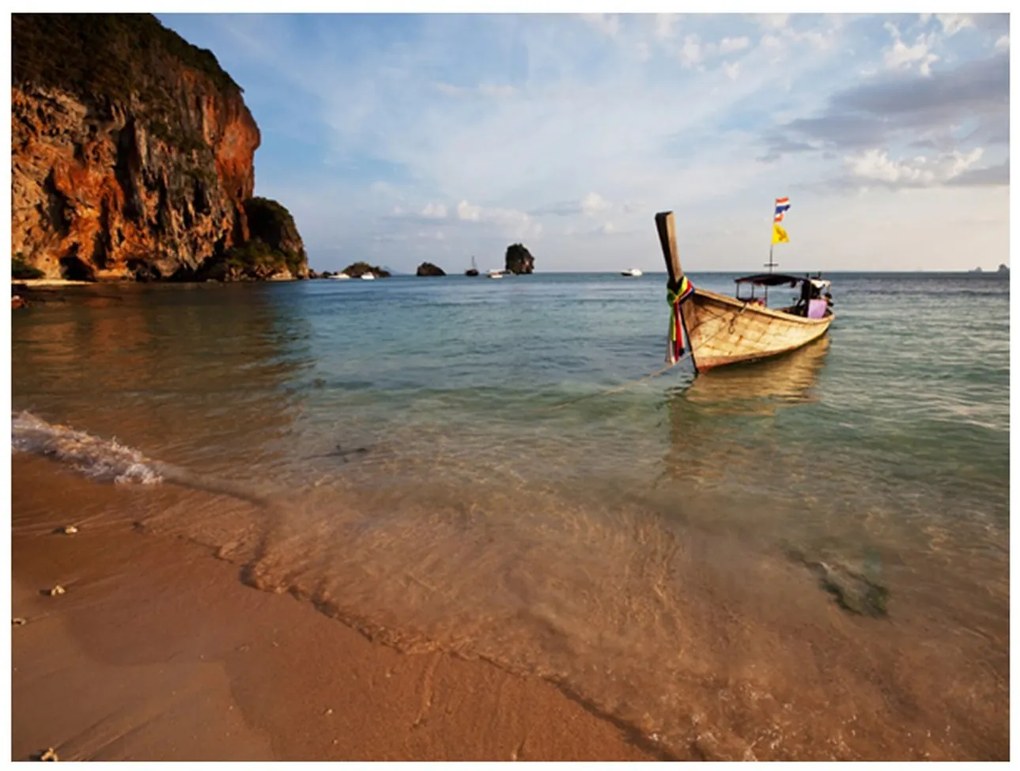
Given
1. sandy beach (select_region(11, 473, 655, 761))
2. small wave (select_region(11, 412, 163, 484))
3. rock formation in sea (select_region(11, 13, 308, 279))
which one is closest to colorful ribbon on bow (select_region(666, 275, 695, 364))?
sandy beach (select_region(11, 473, 655, 761))

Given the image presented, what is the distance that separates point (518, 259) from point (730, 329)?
157 m

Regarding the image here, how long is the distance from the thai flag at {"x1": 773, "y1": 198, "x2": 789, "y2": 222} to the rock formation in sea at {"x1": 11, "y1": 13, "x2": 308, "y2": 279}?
57.6 m

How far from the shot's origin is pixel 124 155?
57.2m

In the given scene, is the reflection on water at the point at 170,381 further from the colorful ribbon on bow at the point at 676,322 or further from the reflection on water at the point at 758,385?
the reflection on water at the point at 758,385

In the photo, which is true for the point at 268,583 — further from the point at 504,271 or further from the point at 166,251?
the point at 504,271

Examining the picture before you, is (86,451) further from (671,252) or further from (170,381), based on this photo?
(671,252)

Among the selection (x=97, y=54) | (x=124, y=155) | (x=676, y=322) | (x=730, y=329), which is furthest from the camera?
(x=97, y=54)

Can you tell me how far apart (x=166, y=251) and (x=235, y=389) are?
6571cm

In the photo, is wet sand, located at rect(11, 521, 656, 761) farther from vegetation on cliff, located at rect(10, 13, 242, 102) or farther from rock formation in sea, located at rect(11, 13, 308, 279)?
vegetation on cliff, located at rect(10, 13, 242, 102)

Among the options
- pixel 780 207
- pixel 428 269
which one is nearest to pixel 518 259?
pixel 428 269

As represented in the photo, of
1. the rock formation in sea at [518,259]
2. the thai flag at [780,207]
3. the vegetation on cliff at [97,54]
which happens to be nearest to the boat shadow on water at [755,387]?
the thai flag at [780,207]

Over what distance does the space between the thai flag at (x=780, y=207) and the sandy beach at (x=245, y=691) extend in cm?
1483

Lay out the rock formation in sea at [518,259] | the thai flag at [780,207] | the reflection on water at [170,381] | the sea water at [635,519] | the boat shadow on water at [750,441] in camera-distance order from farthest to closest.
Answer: the rock formation in sea at [518,259], the thai flag at [780,207], the reflection on water at [170,381], the boat shadow on water at [750,441], the sea water at [635,519]

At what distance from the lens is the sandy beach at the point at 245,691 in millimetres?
2760
